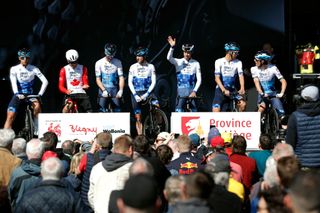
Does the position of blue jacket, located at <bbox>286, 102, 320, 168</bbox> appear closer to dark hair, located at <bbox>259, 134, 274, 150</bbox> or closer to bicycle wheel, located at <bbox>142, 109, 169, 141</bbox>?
dark hair, located at <bbox>259, 134, 274, 150</bbox>

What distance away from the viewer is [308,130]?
29.9 feet

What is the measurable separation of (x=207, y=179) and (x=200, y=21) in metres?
13.5

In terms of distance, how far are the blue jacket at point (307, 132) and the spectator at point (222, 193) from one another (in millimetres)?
2016

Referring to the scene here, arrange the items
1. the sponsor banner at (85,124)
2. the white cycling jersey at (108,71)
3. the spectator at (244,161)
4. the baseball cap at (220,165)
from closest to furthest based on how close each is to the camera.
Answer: the baseball cap at (220,165) → the spectator at (244,161) → the sponsor banner at (85,124) → the white cycling jersey at (108,71)

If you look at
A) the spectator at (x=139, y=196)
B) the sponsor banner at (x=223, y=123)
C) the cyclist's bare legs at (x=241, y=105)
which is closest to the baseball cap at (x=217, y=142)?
the sponsor banner at (x=223, y=123)

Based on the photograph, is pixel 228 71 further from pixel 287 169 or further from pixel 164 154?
pixel 287 169

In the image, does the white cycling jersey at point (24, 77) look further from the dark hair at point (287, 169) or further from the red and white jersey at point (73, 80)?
the dark hair at point (287, 169)

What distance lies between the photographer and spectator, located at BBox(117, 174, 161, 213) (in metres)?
4.99

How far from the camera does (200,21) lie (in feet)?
63.4

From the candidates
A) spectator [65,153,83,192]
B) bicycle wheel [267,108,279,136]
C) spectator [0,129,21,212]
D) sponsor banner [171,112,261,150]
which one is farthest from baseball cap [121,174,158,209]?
bicycle wheel [267,108,279,136]

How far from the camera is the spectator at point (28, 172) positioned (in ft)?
26.8

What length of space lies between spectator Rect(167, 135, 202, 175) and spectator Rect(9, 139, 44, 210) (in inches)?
56.1

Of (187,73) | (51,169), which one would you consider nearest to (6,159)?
(51,169)

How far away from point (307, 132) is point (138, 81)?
803cm
